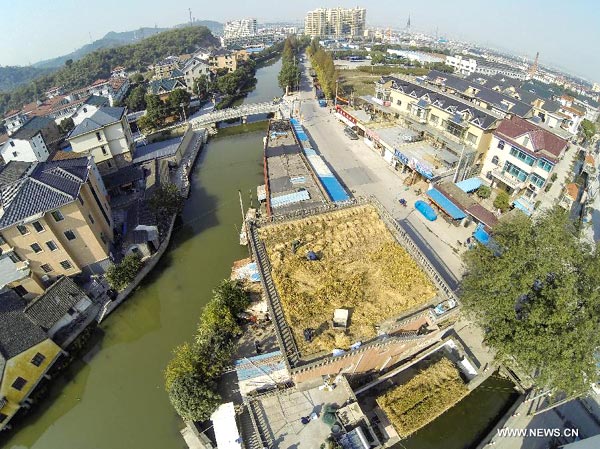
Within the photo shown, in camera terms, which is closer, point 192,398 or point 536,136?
point 192,398

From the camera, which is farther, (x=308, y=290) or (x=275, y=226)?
(x=275, y=226)

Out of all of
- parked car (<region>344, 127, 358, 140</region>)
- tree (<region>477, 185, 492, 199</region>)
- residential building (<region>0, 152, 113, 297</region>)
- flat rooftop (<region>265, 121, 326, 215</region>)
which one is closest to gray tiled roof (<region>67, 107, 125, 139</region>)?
residential building (<region>0, 152, 113, 297</region>)

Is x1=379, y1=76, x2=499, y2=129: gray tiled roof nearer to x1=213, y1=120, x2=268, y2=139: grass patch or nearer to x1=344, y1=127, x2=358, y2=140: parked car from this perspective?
x1=344, y1=127, x2=358, y2=140: parked car

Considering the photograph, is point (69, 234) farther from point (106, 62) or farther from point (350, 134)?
point (106, 62)

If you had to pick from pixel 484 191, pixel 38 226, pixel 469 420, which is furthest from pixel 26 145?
pixel 484 191

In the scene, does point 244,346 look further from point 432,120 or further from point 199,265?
point 432,120

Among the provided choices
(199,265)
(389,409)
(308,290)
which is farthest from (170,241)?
(389,409)
